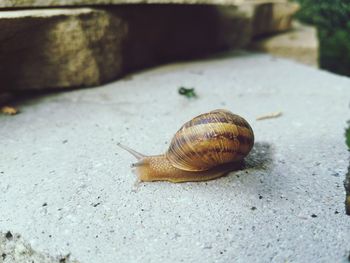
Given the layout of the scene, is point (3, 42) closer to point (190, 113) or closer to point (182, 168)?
point (190, 113)

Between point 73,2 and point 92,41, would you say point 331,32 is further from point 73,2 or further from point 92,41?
point 73,2

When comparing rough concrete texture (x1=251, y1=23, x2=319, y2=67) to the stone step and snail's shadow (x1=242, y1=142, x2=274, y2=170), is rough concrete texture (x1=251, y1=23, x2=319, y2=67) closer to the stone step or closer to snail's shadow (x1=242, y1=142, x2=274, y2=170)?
the stone step

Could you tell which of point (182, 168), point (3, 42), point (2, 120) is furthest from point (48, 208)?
point (3, 42)

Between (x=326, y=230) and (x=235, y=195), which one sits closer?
(x=326, y=230)

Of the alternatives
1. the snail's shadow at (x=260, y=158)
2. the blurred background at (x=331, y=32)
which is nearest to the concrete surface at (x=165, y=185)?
the snail's shadow at (x=260, y=158)

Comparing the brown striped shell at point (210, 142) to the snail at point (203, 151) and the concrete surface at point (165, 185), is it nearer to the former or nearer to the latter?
the snail at point (203, 151)

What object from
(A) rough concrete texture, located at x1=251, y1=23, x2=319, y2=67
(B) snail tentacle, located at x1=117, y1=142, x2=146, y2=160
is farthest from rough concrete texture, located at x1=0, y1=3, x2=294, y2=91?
(B) snail tentacle, located at x1=117, y1=142, x2=146, y2=160
